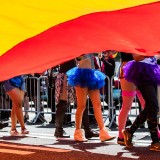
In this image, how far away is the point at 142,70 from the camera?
294 inches

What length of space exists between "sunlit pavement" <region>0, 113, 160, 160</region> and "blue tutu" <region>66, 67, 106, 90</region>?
3.12 feet

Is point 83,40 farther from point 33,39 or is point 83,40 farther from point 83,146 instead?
point 83,146

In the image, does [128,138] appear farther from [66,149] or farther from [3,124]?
[3,124]

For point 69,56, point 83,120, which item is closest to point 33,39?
point 69,56

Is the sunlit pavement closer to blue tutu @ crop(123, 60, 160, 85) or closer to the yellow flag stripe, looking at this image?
blue tutu @ crop(123, 60, 160, 85)

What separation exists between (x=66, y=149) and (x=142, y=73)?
1.65 m

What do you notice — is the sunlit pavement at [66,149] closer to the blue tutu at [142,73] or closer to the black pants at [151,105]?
the black pants at [151,105]

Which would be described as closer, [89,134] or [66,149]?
[66,149]

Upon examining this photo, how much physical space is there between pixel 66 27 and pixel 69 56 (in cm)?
116

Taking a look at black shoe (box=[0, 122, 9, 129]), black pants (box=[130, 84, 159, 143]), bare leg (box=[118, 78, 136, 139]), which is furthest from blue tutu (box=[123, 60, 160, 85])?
black shoe (box=[0, 122, 9, 129])

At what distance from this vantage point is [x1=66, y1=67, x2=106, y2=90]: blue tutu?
838cm

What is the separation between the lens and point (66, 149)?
7883 millimetres

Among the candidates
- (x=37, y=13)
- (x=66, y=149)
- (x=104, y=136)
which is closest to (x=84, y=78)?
(x=104, y=136)

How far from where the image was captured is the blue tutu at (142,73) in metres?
7.41
